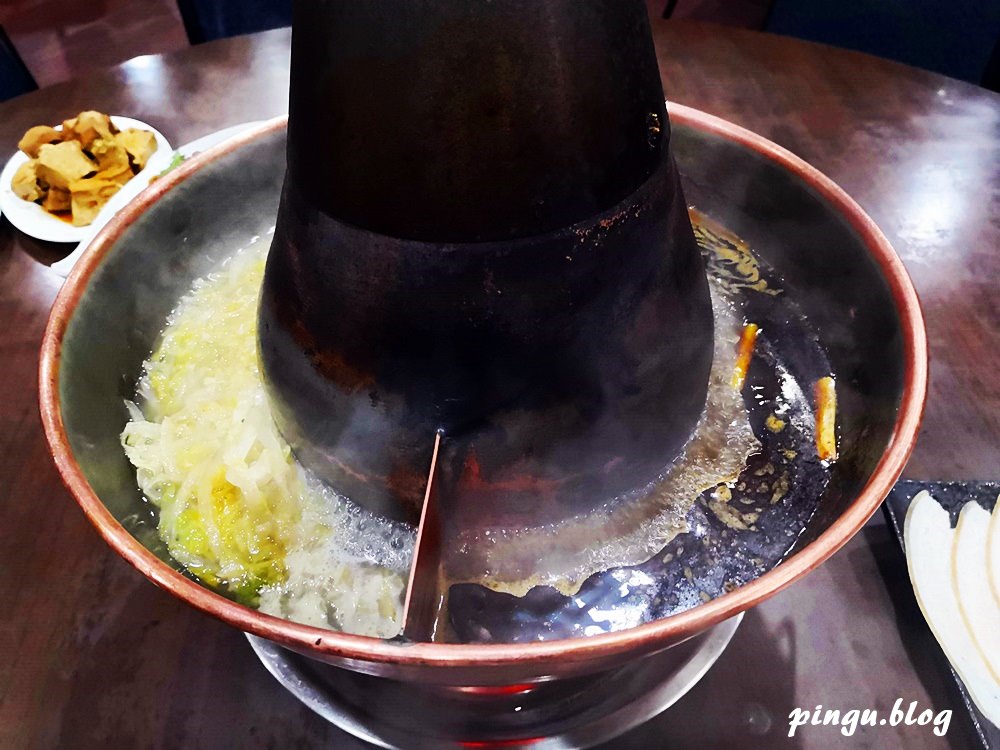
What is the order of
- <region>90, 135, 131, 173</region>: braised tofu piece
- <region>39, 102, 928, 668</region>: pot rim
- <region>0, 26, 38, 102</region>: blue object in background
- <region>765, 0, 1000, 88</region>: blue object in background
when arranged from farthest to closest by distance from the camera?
<region>765, 0, 1000, 88</region>: blue object in background
<region>0, 26, 38, 102</region>: blue object in background
<region>90, 135, 131, 173</region>: braised tofu piece
<region>39, 102, 928, 668</region>: pot rim

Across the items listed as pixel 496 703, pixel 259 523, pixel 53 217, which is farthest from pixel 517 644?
pixel 53 217

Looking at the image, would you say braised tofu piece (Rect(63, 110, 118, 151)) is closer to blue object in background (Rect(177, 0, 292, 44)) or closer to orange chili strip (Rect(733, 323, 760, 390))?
blue object in background (Rect(177, 0, 292, 44))

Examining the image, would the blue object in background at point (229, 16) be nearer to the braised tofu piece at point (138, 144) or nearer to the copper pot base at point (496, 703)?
the braised tofu piece at point (138, 144)

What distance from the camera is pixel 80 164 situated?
2.08m

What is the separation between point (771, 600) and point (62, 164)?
213 cm

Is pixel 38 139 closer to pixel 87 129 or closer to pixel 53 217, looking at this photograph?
pixel 87 129

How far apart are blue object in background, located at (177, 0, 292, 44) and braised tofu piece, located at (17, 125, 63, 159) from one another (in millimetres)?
1303

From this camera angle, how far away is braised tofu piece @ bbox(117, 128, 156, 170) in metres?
2.15

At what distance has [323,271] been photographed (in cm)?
98

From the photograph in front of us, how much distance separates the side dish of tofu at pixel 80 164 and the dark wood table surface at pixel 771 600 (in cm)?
14

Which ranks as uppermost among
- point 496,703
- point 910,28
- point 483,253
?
point 483,253

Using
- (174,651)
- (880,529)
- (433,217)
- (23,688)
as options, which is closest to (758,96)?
(880,529)

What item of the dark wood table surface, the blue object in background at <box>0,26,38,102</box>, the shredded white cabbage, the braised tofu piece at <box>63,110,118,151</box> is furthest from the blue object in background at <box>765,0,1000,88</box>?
the blue object in background at <box>0,26,38,102</box>

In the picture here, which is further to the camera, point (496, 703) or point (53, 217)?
point (53, 217)
